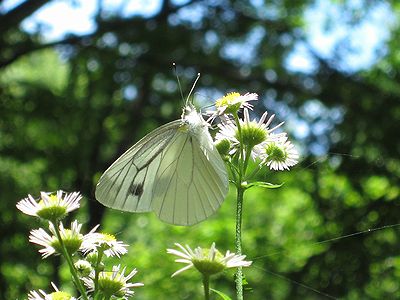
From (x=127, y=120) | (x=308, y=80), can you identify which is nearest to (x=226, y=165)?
(x=308, y=80)

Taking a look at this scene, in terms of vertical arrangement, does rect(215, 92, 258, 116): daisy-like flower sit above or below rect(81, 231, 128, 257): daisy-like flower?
above

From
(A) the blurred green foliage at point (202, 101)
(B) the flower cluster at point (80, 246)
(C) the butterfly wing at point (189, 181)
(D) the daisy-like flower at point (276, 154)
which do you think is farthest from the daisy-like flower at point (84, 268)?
(A) the blurred green foliage at point (202, 101)

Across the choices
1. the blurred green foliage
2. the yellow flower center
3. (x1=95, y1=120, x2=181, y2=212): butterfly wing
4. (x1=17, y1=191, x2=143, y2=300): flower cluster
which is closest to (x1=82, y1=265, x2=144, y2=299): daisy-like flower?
(x1=17, y1=191, x2=143, y2=300): flower cluster

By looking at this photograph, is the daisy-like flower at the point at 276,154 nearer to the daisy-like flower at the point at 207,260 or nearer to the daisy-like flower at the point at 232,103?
the daisy-like flower at the point at 232,103

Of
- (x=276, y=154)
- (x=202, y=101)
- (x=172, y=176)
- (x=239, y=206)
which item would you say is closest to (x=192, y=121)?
(x=172, y=176)

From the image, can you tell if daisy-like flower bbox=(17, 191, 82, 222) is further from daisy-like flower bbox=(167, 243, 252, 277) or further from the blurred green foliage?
the blurred green foliage

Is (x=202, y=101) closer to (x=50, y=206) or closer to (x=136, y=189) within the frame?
(x=136, y=189)
